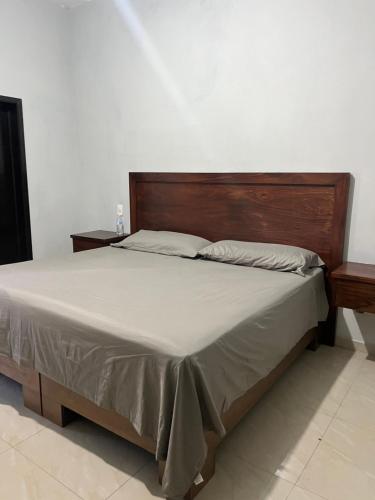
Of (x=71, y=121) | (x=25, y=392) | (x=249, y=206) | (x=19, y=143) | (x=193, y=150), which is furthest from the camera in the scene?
(x=71, y=121)

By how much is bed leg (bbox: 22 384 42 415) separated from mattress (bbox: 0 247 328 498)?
0.57 feet

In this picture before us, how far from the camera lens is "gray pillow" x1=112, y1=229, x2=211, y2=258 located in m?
2.89

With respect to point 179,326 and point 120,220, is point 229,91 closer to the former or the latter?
point 120,220

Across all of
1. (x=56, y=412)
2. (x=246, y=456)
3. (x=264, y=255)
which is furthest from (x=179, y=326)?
(x=264, y=255)

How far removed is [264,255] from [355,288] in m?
0.58

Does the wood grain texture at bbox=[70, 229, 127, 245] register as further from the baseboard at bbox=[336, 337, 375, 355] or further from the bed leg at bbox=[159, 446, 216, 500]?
the bed leg at bbox=[159, 446, 216, 500]

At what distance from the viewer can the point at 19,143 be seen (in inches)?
139

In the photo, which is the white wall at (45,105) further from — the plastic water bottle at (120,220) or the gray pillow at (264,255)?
the gray pillow at (264,255)

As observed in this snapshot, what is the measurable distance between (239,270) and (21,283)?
129 cm

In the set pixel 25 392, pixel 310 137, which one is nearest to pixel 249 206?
pixel 310 137

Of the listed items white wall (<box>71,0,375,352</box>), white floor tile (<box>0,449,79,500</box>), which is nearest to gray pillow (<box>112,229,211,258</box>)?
white wall (<box>71,0,375,352</box>)

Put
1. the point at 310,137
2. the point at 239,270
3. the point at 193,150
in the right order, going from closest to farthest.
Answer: the point at 239,270 < the point at 310,137 < the point at 193,150

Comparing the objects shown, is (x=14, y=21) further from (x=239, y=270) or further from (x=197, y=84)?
(x=239, y=270)

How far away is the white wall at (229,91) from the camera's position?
2.46 meters
